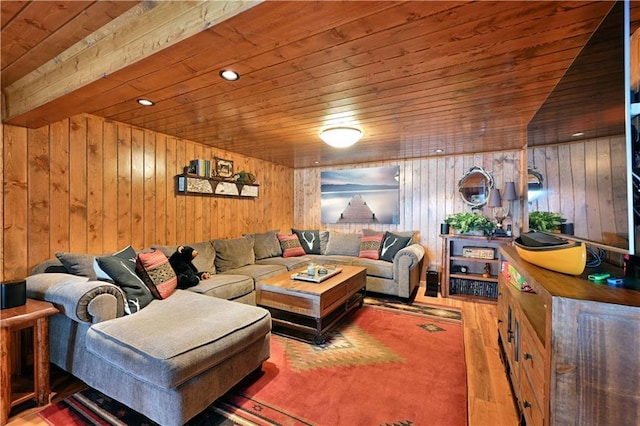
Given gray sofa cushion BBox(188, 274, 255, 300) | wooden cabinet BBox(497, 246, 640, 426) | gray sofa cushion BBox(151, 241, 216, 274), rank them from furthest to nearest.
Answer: gray sofa cushion BBox(151, 241, 216, 274)
gray sofa cushion BBox(188, 274, 255, 300)
wooden cabinet BBox(497, 246, 640, 426)

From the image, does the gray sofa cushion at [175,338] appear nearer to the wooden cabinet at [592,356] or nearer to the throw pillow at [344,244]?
the wooden cabinet at [592,356]

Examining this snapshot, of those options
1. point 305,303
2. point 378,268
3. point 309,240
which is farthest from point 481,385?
point 309,240

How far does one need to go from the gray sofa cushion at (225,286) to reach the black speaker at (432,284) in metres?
2.46

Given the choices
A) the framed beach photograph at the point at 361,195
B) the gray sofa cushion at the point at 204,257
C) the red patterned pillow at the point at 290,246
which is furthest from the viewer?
the framed beach photograph at the point at 361,195

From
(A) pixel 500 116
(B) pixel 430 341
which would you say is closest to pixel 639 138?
(A) pixel 500 116

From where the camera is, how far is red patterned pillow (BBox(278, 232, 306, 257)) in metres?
4.41

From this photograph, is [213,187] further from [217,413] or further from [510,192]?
[510,192]

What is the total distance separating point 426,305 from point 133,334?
315cm

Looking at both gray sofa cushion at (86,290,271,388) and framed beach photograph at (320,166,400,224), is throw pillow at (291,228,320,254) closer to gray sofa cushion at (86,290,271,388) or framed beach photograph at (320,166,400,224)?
framed beach photograph at (320,166,400,224)

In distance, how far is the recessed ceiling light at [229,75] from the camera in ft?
5.64

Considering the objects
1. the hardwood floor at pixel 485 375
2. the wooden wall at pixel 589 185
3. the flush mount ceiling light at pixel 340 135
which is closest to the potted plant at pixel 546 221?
the wooden wall at pixel 589 185

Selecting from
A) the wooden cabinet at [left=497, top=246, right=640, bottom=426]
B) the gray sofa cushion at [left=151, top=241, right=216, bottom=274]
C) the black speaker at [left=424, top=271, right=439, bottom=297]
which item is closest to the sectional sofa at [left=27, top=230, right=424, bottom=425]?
the gray sofa cushion at [left=151, top=241, right=216, bottom=274]

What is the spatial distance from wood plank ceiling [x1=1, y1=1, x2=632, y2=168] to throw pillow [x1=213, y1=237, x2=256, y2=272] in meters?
1.49

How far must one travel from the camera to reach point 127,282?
6.74 feet
